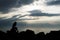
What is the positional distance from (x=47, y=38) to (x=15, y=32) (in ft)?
46.2

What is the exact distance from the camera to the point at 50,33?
100m

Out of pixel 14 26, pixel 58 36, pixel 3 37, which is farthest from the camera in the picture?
pixel 3 37

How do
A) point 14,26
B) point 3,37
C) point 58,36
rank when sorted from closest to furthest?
point 14,26 → point 58,36 → point 3,37

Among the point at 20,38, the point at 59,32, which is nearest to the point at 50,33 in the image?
the point at 59,32

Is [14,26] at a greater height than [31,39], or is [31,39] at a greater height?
[14,26]

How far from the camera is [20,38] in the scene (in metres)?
97.0

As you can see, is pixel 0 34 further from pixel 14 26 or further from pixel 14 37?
pixel 14 26

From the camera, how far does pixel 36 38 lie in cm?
9762

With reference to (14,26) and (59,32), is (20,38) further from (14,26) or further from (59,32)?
(59,32)

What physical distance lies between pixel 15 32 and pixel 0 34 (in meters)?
16.0

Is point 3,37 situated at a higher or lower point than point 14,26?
lower

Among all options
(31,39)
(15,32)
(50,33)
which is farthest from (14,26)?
(50,33)

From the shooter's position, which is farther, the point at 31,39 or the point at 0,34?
the point at 0,34

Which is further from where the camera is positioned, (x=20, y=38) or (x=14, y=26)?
(x=20, y=38)
